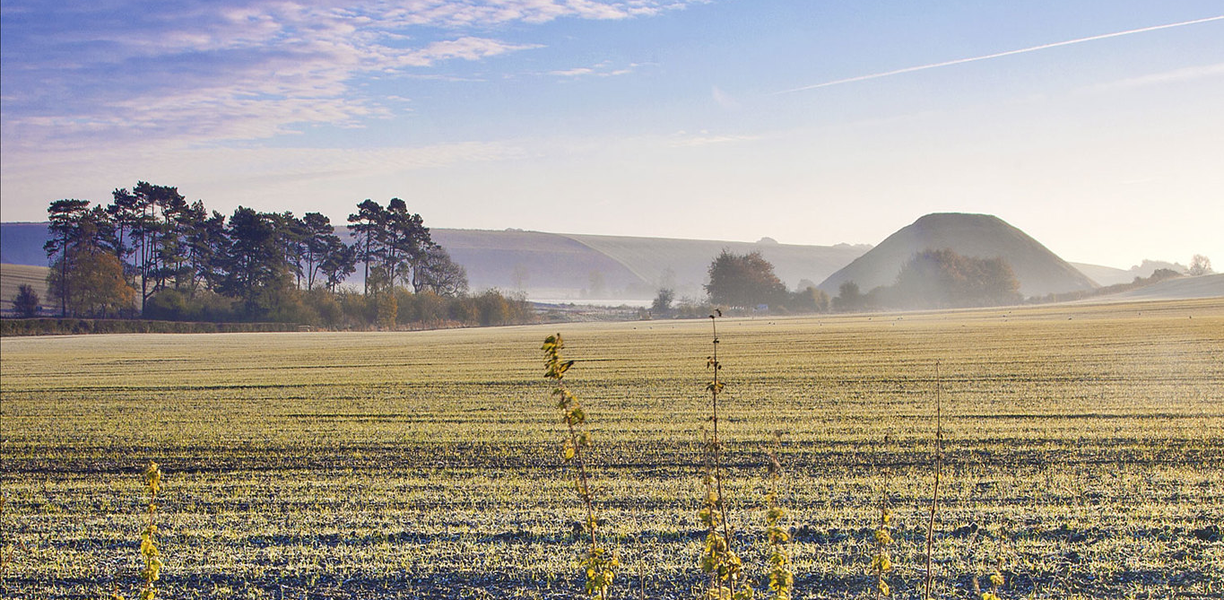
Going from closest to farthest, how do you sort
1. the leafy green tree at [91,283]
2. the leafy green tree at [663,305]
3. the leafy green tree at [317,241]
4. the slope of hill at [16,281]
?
1. the leafy green tree at [91,283]
2. the leafy green tree at [317,241]
3. the leafy green tree at [663,305]
4. the slope of hill at [16,281]

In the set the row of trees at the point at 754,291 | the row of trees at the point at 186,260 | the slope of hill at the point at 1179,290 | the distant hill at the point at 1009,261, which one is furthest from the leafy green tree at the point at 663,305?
the distant hill at the point at 1009,261

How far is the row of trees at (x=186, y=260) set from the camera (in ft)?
254

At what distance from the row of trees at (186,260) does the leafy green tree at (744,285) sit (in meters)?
53.1

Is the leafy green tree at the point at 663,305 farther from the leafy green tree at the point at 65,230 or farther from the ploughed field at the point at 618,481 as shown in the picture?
the ploughed field at the point at 618,481

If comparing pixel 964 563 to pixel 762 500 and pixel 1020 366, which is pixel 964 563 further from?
pixel 1020 366

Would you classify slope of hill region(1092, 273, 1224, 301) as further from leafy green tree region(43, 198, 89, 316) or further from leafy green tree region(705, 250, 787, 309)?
leafy green tree region(43, 198, 89, 316)

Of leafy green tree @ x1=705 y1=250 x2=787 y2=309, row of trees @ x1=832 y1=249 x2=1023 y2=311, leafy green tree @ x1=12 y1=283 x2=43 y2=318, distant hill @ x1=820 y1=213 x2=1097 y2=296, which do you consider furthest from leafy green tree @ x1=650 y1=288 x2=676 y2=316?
leafy green tree @ x1=12 y1=283 x2=43 y2=318

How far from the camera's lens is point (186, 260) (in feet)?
277

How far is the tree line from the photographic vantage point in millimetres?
77875

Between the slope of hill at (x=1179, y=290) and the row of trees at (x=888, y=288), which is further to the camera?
the row of trees at (x=888, y=288)

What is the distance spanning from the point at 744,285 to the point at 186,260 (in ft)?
240

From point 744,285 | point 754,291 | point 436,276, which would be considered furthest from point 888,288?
point 436,276

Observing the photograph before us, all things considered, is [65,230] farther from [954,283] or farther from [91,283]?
[954,283]

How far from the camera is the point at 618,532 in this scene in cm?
986
